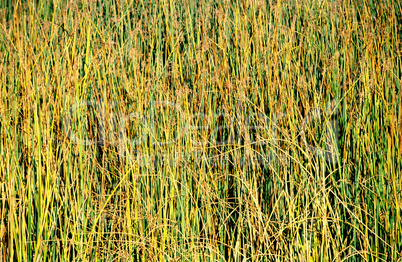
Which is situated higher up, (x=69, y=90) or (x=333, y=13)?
(x=333, y=13)

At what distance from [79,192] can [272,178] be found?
72cm

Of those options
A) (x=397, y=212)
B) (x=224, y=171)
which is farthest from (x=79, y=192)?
(x=397, y=212)

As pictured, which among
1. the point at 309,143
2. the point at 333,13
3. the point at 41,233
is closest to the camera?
the point at 41,233

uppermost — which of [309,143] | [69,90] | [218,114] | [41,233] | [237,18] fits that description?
[237,18]

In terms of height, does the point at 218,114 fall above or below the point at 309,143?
above

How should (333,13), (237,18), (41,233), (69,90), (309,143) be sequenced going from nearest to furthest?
1. (41,233)
2. (69,90)
3. (309,143)
4. (237,18)
5. (333,13)

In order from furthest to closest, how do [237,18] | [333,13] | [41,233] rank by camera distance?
[333,13]
[237,18]
[41,233]

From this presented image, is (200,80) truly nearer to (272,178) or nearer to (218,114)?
(218,114)

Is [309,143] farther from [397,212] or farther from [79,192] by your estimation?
[79,192]

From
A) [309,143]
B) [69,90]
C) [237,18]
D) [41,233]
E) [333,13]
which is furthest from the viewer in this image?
[333,13]

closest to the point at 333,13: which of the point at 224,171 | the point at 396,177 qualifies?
the point at 396,177

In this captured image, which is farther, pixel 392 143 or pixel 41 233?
pixel 392 143

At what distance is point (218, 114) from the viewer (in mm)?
1438

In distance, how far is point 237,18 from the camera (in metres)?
1.54
